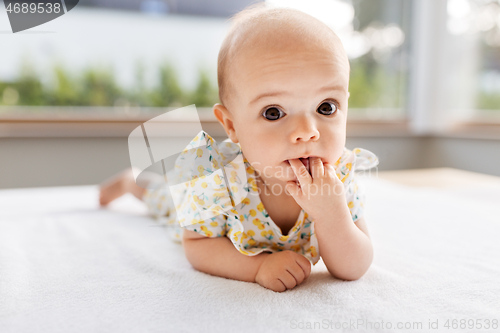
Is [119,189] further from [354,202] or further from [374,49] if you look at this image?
[374,49]

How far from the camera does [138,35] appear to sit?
238cm

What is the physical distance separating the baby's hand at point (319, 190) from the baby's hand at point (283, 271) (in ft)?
0.27

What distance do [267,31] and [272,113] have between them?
0.47 ft

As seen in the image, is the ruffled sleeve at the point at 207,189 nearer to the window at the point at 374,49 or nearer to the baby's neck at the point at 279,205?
the baby's neck at the point at 279,205

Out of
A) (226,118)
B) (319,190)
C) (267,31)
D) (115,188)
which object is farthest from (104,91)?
(319,190)

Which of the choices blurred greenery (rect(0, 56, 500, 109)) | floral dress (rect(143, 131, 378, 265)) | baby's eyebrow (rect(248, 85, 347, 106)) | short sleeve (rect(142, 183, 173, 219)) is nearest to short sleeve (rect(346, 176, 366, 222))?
floral dress (rect(143, 131, 378, 265))

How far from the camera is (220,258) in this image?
2.43 feet

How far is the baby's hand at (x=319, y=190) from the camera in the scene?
2.17 feet

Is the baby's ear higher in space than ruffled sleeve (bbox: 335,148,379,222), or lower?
higher

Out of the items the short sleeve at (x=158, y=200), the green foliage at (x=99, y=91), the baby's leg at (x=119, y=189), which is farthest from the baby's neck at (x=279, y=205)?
the green foliage at (x=99, y=91)

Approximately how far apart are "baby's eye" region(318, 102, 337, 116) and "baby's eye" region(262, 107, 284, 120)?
0.24 feet

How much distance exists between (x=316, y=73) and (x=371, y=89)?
92.4 inches

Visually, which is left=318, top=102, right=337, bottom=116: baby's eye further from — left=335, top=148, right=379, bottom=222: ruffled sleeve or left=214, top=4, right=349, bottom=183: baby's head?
left=335, top=148, right=379, bottom=222: ruffled sleeve

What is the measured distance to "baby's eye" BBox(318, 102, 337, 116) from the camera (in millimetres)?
690
